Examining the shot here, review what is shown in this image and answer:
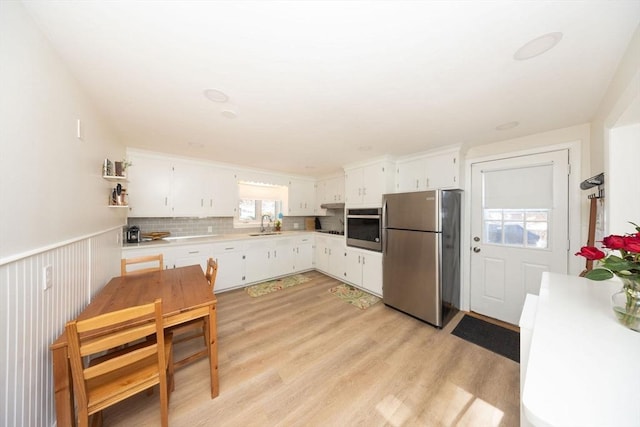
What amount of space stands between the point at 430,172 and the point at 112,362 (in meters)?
3.55

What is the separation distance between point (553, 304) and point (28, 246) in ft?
8.55

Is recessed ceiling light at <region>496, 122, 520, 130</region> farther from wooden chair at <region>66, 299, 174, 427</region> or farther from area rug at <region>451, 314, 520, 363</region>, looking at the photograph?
wooden chair at <region>66, 299, 174, 427</region>

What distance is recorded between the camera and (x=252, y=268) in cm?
379

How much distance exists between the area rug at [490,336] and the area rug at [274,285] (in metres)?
2.55

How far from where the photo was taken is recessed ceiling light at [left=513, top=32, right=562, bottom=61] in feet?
3.52

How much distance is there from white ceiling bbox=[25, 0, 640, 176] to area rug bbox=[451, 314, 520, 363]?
2289 millimetres

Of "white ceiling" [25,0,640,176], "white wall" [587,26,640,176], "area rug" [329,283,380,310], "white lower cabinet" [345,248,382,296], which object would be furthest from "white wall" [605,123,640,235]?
"area rug" [329,283,380,310]

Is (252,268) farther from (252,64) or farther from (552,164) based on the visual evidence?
(552,164)

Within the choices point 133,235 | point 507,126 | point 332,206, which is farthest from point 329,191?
point 133,235

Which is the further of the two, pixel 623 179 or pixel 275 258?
pixel 275 258

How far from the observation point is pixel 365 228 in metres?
3.48

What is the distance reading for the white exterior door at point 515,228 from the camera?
231 centimetres

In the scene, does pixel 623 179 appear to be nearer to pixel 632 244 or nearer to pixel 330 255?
pixel 632 244

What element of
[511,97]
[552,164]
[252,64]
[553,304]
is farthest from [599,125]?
[252,64]
